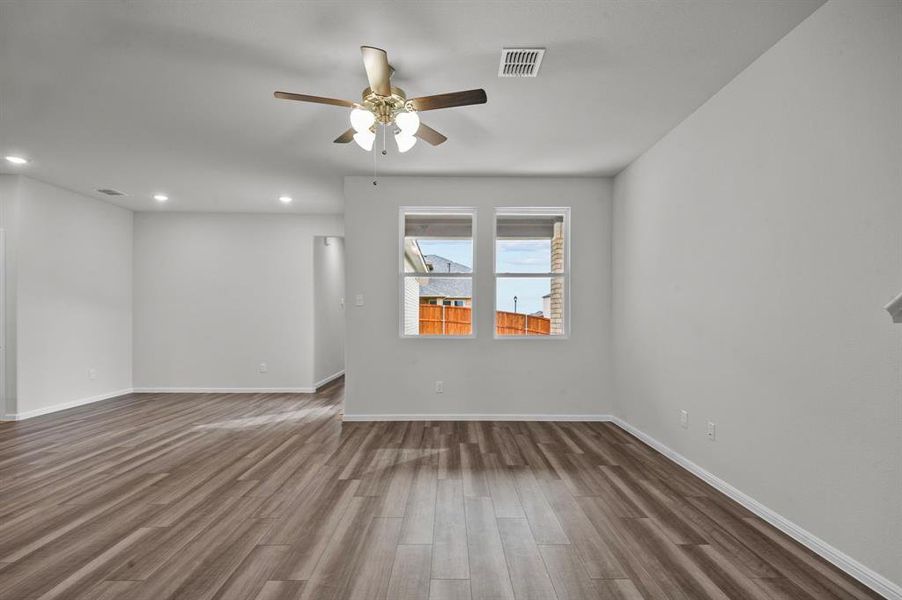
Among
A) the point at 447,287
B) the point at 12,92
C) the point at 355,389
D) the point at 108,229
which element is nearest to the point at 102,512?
the point at 355,389

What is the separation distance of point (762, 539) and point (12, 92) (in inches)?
203

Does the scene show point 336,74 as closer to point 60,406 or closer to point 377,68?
point 377,68

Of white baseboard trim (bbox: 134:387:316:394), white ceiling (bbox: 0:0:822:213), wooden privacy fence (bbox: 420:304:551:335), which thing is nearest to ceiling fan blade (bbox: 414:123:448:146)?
white ceiling (bbox: 0:0:822:213)

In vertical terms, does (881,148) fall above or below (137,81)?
below

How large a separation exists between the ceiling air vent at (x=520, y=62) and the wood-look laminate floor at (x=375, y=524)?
2.58 meters

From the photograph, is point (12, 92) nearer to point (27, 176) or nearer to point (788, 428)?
point (27, 176)

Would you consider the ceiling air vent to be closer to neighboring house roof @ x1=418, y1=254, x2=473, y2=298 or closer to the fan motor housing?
the fan motor housing

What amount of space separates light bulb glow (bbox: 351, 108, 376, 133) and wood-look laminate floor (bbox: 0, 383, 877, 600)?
86.4 inches

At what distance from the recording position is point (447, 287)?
490cm

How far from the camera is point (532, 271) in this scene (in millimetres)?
4898

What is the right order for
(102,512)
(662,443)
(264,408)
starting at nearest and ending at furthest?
(102,512), (662,443), (264,408)

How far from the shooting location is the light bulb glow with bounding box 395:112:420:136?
245 centimetres

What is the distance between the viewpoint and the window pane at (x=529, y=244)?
4.89m

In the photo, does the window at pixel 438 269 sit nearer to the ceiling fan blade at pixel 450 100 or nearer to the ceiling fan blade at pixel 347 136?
the ceiling fan blade at pixel 347 136
